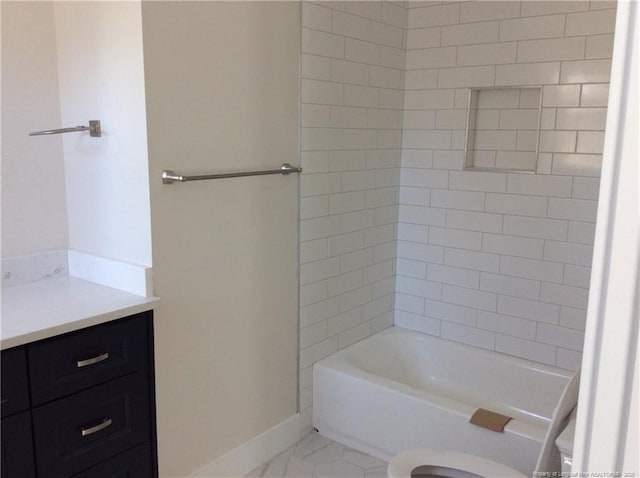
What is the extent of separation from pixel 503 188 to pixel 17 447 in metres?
2.28

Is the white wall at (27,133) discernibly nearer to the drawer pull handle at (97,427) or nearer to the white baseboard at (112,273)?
the white baseboard at (112,273)

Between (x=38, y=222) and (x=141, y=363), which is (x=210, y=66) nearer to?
(x=38, y=222)

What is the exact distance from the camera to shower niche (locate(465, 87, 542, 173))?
9.12 ft

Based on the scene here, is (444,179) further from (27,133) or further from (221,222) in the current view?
(27,133)

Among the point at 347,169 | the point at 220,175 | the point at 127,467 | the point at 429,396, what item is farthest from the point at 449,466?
the point at 347,169

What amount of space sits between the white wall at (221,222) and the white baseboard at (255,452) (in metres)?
0.03

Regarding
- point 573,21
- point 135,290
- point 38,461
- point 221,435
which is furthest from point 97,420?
point 573,21

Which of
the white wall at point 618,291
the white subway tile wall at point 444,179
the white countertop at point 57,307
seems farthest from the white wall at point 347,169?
the white wall at point 618,291

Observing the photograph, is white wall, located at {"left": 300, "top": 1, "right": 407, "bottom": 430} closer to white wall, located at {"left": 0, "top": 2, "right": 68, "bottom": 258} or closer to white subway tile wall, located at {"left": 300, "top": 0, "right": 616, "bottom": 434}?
white subway tile wall, located at {"left": 300, "top": 0, "right": 616, "bottom": 434}

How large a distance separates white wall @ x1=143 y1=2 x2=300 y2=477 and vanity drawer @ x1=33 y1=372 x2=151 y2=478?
5.6 inches

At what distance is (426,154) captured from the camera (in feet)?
9.96

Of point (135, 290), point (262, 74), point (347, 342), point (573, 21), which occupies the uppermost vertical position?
point (573, 21)

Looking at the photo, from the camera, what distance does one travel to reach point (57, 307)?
71.6 inches

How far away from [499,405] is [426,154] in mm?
1343
